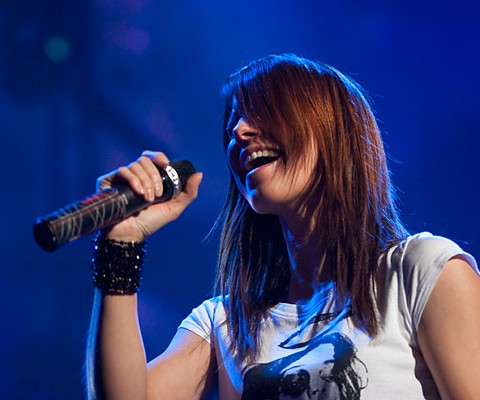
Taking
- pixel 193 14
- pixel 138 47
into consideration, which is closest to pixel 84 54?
pixel 138 47

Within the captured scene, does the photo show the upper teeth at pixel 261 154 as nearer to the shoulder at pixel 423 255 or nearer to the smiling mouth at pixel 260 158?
the smiling mouth at pixel 260 158

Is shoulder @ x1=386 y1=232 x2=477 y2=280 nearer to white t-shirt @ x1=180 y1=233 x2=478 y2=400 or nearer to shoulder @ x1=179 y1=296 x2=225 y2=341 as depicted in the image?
white t-shirt @ x1=180 y1=233 x2=478 y2=400

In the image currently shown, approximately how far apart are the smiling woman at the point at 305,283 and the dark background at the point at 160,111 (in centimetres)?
81

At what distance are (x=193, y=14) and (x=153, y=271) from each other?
1015 millimetres

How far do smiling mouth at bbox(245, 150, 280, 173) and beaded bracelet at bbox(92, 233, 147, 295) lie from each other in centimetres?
31

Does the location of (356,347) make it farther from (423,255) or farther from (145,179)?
(145,179)

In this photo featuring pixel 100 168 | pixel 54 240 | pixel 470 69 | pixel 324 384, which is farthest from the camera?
pixel 100 168

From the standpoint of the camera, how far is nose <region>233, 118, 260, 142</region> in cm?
153

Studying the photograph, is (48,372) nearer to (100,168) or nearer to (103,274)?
(100,168)

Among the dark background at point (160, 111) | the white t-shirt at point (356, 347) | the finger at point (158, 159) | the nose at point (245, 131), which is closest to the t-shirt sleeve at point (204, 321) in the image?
the white t-shirt at point (356, 347)

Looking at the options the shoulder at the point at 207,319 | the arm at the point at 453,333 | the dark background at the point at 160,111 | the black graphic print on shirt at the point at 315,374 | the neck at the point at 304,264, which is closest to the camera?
the arm at the point at 453,333

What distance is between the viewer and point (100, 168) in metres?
2.56

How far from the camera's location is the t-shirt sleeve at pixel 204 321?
1701 mm

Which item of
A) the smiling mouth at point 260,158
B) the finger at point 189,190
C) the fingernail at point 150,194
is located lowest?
the fingernail at point 150,194
